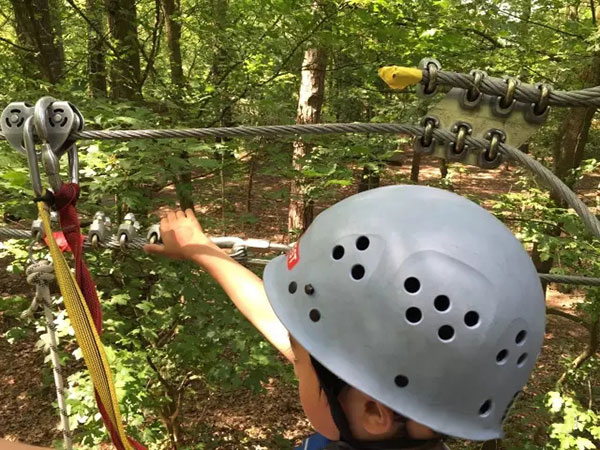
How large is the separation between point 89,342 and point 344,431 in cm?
72

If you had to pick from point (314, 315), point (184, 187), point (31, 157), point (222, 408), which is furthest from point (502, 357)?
point (222, 408)

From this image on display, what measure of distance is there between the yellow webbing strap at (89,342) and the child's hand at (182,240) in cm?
46

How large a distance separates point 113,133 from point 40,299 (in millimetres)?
638

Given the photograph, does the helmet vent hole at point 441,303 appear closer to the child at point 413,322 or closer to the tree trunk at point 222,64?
the child at point 413,322

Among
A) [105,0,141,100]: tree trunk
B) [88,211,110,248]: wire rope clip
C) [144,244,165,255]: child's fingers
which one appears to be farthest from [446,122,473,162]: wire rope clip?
[105,0,141,100]: tree trunk

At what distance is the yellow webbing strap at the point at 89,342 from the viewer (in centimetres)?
121

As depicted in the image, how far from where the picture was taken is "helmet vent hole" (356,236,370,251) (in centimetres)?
115

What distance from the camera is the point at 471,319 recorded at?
1049mm

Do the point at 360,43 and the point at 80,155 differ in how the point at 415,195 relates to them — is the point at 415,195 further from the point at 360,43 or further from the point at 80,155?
the point at 360,43

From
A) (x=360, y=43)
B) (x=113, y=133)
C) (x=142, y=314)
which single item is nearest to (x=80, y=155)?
(x=142, y=314)

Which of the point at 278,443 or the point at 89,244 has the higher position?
the point at 89,244

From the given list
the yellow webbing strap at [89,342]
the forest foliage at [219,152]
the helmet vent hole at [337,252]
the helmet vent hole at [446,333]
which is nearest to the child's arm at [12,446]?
the yellow webbing strap at [89,342]

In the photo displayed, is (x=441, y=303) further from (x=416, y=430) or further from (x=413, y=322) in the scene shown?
(x=416, y=430)

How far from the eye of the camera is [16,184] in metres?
2.36
